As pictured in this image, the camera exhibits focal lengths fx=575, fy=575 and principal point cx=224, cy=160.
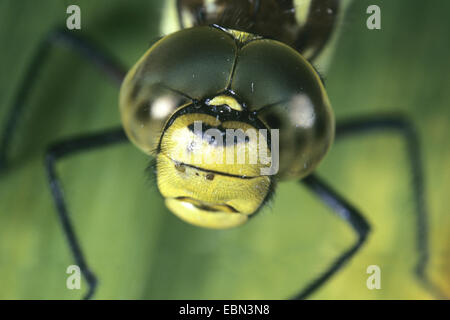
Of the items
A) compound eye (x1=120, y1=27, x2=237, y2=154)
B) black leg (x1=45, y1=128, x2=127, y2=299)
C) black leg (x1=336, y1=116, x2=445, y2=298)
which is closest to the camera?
compound eye (x1=120, y1=27, x2=237, y2=154)

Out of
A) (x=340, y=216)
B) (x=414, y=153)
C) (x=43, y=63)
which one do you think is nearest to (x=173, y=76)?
(x=340, y=216)

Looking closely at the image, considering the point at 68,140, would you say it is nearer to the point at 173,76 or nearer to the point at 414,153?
the point at 173,76

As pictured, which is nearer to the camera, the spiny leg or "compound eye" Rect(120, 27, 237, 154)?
"compound eye" Rect(120, 27, 237, 154)

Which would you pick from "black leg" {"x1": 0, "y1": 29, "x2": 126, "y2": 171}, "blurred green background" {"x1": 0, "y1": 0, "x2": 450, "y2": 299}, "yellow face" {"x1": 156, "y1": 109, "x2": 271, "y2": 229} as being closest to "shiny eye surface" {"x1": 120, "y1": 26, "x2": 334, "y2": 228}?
"yellow face" {"x1": 156, "y1": 109, "x2": 271, "y2": 229}

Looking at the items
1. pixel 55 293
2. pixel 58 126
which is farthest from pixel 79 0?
pixel 55 293

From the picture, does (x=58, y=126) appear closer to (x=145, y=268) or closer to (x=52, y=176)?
(x=52, y=176)

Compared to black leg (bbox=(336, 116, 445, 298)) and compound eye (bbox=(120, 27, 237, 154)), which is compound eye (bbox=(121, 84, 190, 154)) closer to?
compound eye (bbox=(120, 27, 237, 154))

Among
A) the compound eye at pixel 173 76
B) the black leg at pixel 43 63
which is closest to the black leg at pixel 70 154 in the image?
the black leg at pixel 43 63
